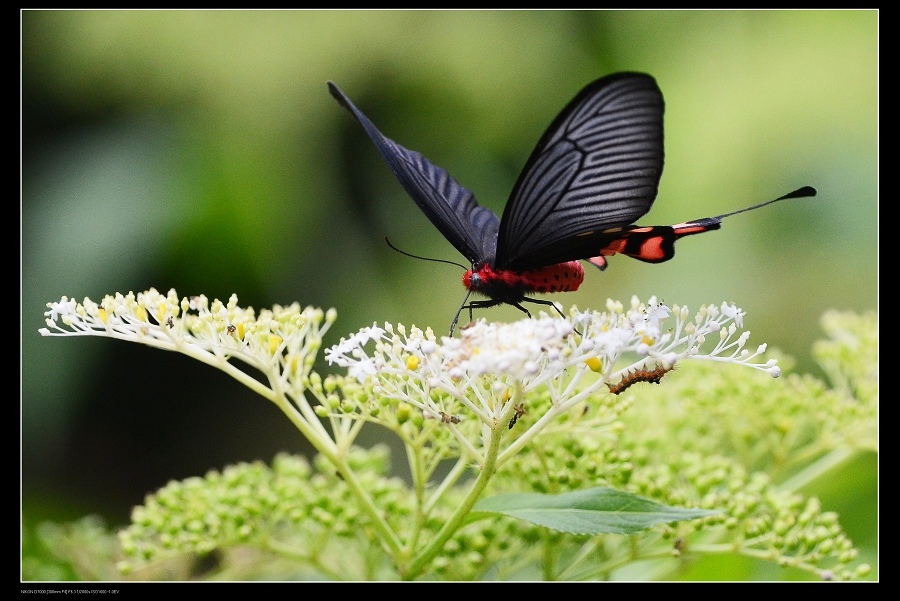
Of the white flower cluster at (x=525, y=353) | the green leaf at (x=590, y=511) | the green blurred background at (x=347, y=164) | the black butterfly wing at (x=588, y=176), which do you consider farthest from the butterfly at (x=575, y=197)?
the green blurred background at (x=347, y=164)

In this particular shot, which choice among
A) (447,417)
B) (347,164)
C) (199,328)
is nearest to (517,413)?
(447,417)

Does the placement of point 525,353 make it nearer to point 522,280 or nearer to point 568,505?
point 568,505

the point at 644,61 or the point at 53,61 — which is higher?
the point at 53,61

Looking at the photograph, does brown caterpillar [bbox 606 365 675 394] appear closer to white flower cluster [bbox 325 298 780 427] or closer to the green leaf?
white flower cluster [bbox 325 298 780 427]

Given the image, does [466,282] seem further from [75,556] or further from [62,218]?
[62,218]

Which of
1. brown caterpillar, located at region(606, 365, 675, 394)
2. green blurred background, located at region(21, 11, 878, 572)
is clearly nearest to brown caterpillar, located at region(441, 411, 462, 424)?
brown caterpillar, located at region(606, 365, 675, 394)

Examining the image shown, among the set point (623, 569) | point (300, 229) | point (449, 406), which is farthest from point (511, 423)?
point (300, 229)
